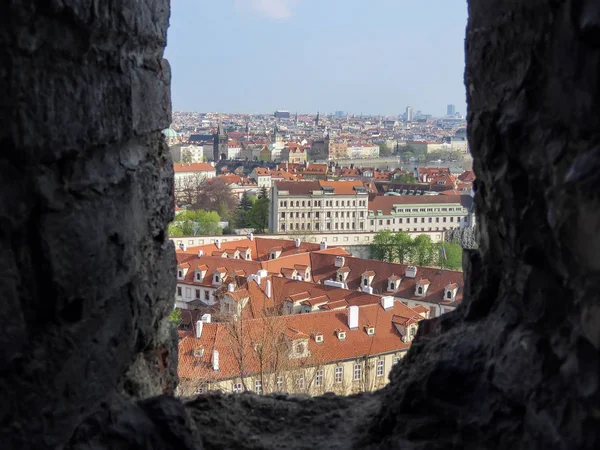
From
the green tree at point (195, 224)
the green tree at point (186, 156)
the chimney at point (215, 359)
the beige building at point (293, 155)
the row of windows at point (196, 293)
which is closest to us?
the chimney at point (215, 359)

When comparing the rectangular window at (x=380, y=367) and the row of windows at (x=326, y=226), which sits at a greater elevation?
the rectangular window at (x=380, y=367)

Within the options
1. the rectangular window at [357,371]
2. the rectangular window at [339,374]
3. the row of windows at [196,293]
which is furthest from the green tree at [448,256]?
the rectangular window at [339,374]

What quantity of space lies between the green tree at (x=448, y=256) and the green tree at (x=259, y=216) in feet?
36.2

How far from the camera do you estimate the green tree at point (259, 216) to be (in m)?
37.7

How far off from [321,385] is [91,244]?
8.89 metres

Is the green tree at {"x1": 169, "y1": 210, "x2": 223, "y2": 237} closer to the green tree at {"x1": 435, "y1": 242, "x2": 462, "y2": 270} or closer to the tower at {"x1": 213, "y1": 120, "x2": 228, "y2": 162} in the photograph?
the green tree at {"x1": 435, "y1": 242, "x2": 462, "y2": 270}

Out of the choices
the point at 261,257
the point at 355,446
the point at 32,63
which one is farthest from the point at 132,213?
the point at 261,257

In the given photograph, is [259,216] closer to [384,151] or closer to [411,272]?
[411,272]

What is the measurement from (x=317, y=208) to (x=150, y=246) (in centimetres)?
3531

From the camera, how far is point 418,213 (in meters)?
36.8

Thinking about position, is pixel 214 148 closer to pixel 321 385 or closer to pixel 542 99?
pixel 321 385

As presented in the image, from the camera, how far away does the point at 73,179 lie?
1.39 metres

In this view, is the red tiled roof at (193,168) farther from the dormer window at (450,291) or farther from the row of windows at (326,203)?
the dormer window at (450,291)

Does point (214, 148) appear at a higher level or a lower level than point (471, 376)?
lower
